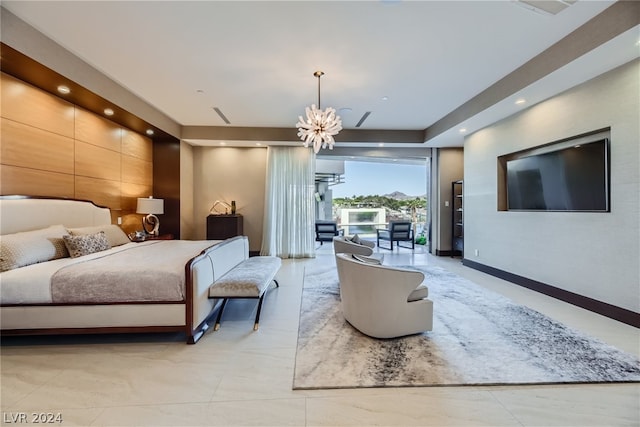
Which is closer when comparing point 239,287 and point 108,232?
point 239,287

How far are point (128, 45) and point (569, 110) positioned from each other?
5.65 meters

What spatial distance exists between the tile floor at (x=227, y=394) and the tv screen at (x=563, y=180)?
179 cm

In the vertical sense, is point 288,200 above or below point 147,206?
above

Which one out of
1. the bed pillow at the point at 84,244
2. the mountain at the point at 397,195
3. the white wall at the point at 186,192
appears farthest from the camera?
the mountain at the point at 397,195

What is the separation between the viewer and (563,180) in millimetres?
3902

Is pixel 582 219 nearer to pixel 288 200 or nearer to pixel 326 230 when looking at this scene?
pixel 288 200

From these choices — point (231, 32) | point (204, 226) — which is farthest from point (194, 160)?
point (231, 32)

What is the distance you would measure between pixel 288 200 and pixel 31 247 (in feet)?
15.7

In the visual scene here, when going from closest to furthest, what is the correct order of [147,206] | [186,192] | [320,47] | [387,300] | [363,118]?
[387,300] → [320,47] → [147,206] → [363,118] → [186,192]

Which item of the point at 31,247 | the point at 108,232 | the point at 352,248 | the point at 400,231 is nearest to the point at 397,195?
the point at 400,231

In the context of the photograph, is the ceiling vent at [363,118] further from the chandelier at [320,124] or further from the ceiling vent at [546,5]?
the ceiling vent at [546,5]

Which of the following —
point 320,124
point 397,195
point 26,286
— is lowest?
point 26,286

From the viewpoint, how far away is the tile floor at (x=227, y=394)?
5.71 ft

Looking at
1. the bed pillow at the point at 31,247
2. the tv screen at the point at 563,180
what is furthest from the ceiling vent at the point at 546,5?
the bed pillow at the point at 31,247
